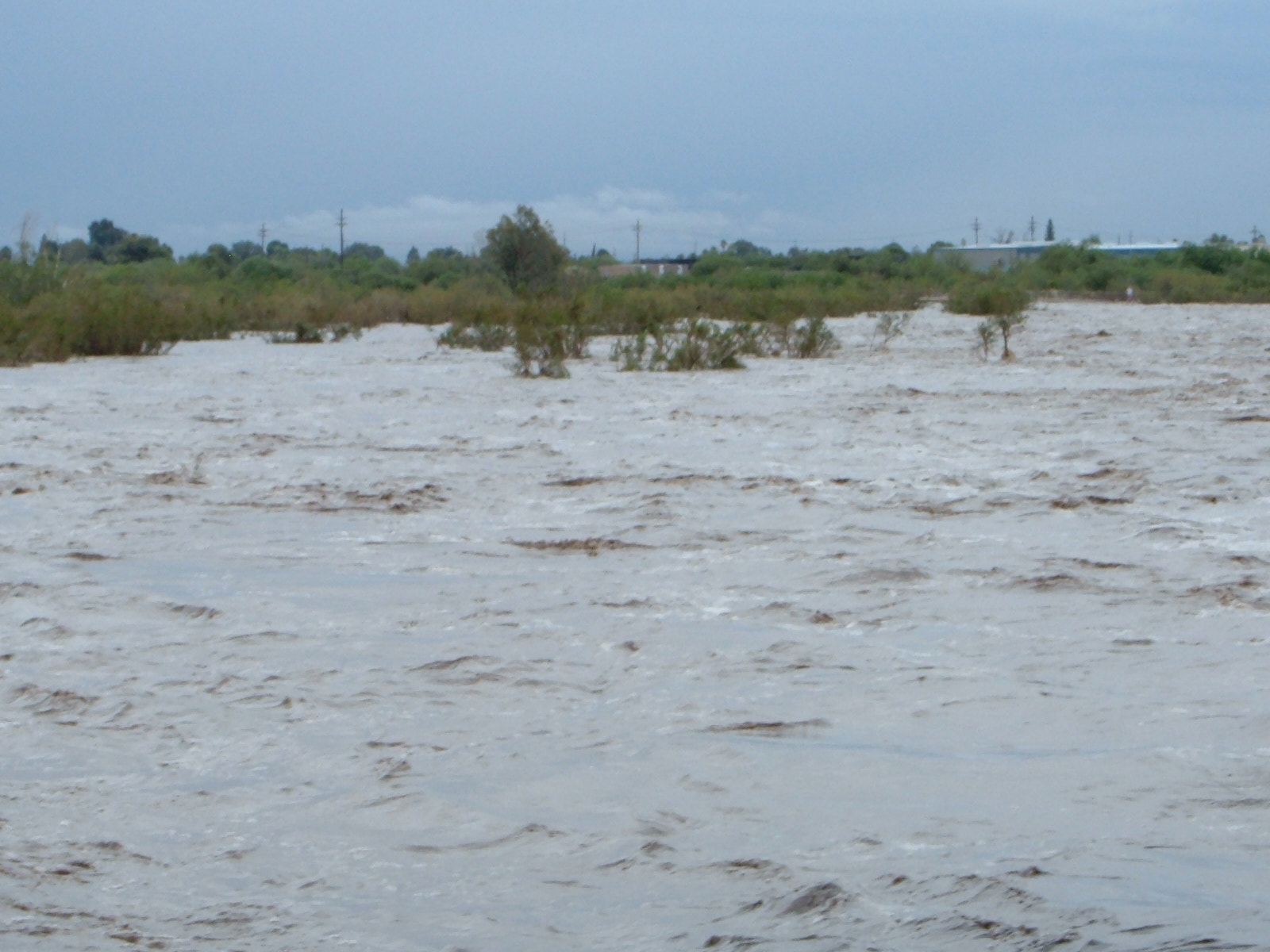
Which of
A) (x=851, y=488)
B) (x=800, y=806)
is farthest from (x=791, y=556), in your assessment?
(x=800, y=806)

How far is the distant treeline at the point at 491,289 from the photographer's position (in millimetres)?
21641

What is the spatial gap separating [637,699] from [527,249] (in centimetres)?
3466

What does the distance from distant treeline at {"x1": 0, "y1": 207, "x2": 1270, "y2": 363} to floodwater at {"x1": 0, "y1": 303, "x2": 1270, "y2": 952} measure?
11787mm

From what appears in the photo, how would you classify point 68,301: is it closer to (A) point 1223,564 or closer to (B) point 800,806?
(A) point 1223,564

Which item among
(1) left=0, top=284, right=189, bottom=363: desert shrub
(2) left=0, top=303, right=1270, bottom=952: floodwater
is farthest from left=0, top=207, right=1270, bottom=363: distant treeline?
(2) left=0, top=303, right=1270, bottom=952: floodwater

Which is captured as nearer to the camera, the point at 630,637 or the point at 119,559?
the point at 630,637

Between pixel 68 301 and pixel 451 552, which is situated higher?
pixel 68 301

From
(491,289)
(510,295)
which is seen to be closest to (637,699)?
(510,295)

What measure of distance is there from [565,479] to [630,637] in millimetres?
4110

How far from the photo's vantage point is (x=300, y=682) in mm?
4867

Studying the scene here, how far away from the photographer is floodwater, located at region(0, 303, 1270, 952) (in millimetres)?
3098

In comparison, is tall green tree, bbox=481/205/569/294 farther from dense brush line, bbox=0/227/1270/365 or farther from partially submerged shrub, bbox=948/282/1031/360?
partially submerged shrub, bbox=948/282/1031/360

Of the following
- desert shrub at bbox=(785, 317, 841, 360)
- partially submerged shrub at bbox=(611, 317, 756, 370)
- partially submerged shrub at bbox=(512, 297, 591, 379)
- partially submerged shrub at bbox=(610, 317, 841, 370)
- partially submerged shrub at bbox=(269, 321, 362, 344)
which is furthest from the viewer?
partially submerged shrub at bbox=(269, 321, 362, 344)

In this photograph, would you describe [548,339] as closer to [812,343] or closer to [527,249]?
[812,343]
